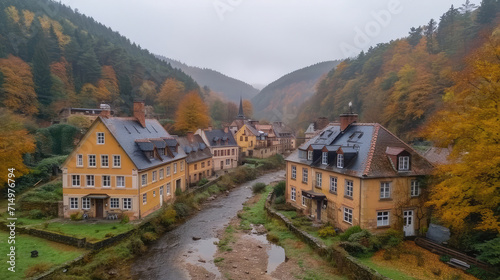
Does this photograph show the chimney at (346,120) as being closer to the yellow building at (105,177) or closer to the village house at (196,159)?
the yellow building at (105,177)

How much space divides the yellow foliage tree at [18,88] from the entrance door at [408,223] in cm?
5814

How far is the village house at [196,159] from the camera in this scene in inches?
1640

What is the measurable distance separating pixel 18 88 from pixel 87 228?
41.0 meters

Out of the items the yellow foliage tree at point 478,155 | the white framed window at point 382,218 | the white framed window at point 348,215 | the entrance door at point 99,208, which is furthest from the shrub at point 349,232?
the entrance door at point 99,208

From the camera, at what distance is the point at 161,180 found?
30812 millimetres

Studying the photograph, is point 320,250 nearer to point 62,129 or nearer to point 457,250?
point 457,250

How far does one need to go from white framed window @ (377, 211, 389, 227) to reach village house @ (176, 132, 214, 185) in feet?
84.8

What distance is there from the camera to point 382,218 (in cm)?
2155

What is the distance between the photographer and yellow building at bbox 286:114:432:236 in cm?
2111

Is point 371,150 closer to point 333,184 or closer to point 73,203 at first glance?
point 333,184

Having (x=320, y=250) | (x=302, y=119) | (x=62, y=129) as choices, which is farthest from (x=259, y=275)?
(x=302, y=119)

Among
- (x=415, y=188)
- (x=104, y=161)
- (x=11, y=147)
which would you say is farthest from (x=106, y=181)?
(x=415, y=188)

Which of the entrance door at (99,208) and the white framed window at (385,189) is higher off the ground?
the white framed window at (385,189)

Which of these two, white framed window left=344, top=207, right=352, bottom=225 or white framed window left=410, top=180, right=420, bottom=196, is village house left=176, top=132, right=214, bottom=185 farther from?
white framed window left=410, top=180, right=420, bottom=196
